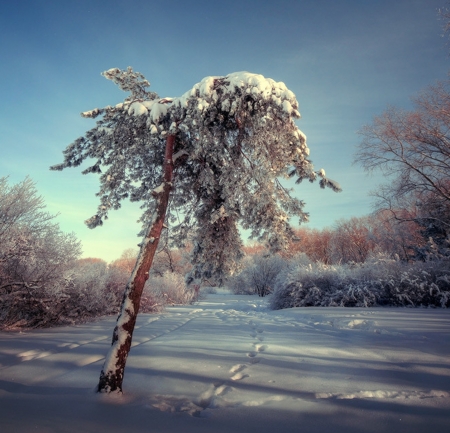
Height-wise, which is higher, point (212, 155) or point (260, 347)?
point (212, 155)

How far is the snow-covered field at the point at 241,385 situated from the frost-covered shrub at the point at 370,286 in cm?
555

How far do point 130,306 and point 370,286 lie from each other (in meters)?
11.3

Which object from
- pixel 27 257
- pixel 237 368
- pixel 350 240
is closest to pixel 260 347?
pixel 237 368

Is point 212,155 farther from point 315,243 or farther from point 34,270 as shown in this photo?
point 315,243

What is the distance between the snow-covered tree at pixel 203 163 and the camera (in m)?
4.11

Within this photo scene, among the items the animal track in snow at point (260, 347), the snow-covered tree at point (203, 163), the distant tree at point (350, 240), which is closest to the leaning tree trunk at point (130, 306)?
the snow-covered tree at point (203, 163)

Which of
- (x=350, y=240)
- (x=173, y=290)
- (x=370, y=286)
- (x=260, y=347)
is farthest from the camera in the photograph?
(x=350, y=240)

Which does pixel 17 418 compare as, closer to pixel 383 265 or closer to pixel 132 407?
pixel 132 407

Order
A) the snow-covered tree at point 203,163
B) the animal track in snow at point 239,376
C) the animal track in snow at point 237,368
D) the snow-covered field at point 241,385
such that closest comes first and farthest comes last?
the snow-covered field at point 241,385, the animal track in snow at point 239,376, the animal track in snow at point 237,368, the snow-covered tree at point 203,163

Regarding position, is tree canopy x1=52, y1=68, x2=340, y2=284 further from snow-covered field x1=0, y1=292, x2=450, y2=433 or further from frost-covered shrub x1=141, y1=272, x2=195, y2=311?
frost-covered shrub x1=141, y1=272, x2=195, y2=311

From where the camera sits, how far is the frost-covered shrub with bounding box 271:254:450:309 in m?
10.0

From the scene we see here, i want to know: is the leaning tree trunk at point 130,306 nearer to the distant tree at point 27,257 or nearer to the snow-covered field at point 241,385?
the snow-covered field at point 241,385

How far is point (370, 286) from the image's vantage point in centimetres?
1165

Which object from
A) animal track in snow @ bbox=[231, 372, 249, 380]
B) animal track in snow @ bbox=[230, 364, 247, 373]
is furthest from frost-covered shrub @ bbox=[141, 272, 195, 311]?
animal track in snow @ bbox=[231, 372, 249, 380]
